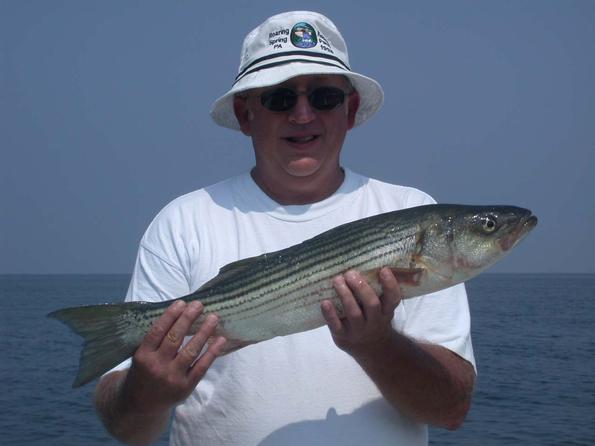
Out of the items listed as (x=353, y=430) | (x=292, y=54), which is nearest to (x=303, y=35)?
(x=292, y=54)

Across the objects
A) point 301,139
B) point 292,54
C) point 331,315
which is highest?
point 292,54

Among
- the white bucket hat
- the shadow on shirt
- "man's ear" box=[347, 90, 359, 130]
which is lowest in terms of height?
the shadow on shirt

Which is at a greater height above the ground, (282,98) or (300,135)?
(282,98)

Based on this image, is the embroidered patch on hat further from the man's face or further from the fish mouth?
the fish mouth

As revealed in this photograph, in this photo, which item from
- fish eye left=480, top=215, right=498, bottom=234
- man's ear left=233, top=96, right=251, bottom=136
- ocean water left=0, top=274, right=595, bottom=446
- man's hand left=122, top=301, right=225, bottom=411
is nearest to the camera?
man's hand left=122, top=301, right=225, bottom=411

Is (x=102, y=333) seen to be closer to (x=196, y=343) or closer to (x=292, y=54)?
(x=196, y=343)

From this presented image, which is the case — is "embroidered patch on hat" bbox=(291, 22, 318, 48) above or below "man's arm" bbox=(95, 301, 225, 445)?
above

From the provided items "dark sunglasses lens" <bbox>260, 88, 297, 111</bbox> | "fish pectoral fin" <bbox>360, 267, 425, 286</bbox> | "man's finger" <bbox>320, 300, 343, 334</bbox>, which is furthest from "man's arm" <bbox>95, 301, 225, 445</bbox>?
"dark sunglasses lens" <bbox>260, 88, 297, 111</bbox>

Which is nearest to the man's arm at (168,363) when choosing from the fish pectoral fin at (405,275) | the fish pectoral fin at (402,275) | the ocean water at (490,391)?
the fish pectoral fin at (402,275)

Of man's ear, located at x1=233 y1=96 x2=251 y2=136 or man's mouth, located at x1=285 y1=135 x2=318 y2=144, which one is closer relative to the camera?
man's mouth, located at x1=285 y1=135 x2=318 y2=144
